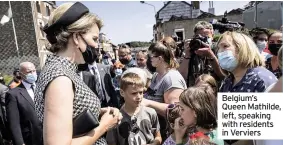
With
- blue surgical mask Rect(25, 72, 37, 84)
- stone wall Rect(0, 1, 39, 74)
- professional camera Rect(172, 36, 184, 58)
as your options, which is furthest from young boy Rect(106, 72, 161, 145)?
stone wall Rect(0, 1, 39, 74)

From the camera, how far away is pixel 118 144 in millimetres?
2471

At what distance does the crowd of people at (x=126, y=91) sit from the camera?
1.40 meters

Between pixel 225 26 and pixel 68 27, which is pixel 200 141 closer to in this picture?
pixel 68 27

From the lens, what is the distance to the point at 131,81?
2.60m

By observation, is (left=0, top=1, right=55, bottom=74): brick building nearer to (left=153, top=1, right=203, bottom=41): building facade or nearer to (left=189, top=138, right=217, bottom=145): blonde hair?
(left=153, top=1, right=203, bottom=41): building facade

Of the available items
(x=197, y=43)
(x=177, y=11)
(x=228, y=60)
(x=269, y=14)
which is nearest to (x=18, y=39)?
(x=269, y=14)

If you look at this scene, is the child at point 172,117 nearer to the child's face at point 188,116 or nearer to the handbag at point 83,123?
the child's face at point 188,116

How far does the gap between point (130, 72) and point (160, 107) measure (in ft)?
1.30

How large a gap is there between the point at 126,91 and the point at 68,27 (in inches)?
47.2

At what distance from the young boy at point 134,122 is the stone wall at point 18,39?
20.1m

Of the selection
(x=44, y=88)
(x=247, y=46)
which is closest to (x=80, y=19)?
(x=44, y=88)

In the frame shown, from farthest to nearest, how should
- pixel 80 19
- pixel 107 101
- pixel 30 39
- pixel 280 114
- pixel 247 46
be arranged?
pixel 30 39 → pixel 107 101 → pixel 247 46 → pixel 80 19 → pixel 280 114

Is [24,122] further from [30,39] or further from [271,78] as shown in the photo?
[30,39]

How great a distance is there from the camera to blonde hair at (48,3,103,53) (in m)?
1.48
